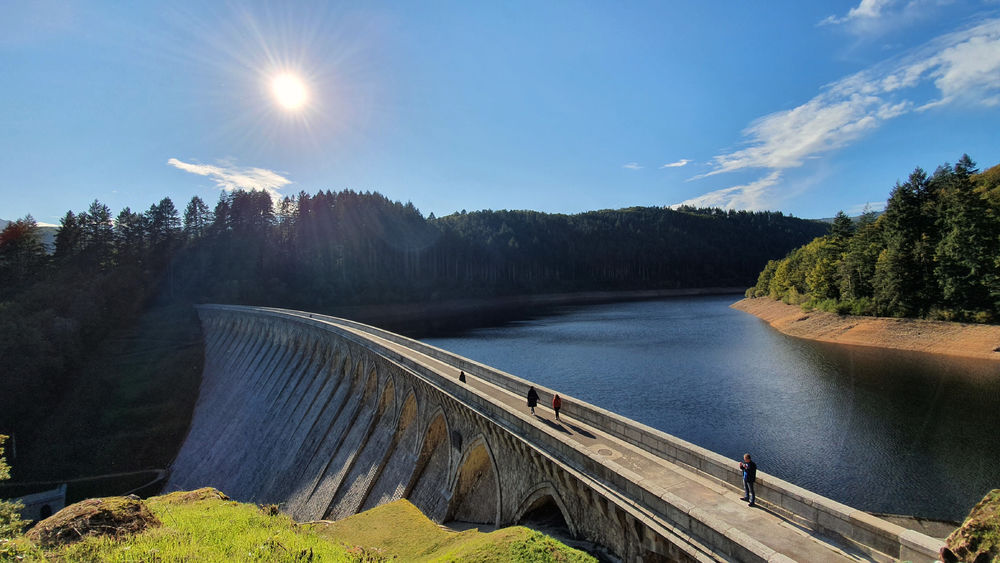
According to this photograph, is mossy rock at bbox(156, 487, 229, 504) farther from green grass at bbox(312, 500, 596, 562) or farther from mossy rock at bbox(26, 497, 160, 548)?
mossy rock at bbox(26, 497, 160, 548)

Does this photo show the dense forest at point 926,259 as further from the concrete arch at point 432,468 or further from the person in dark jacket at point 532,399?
the concrete arch at point 432,468

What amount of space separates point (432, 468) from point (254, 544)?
11.5 m

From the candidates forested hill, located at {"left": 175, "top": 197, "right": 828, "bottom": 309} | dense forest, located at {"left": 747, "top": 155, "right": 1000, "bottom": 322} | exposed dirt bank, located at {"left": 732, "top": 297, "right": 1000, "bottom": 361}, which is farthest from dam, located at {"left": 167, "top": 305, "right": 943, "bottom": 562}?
forested hill, located at {"left": 175, "top": 197, "right": 828, "bottom": 309}

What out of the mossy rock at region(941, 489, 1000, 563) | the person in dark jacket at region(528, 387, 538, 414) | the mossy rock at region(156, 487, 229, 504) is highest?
the mossy rock at region(941, 489, 1000, 563)

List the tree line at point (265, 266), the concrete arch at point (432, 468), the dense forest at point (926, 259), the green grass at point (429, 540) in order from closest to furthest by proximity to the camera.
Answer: the green grass at point (429, 540), the concrete arch at point (432, 468), the dense forest at point (926, 259), the tree line at point (265, 266)

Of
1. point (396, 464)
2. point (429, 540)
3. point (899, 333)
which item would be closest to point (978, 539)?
point (429, 540)

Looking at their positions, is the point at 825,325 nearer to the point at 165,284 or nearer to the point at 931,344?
the point at 931,344

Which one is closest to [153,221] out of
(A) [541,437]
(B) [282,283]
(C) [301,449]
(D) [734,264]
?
(B) [282,283]

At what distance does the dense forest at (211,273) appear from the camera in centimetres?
4569

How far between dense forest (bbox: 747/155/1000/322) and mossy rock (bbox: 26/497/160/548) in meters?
58.2

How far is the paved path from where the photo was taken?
8.10m

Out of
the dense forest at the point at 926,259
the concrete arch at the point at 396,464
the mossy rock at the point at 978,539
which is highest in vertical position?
the dense forest at the point at 926,259

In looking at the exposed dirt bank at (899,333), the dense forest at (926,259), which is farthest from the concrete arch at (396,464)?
the dense forest at (926,259)

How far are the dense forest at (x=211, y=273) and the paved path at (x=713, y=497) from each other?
1721 inches
